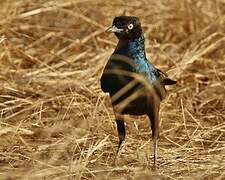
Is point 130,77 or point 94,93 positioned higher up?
point 130,77

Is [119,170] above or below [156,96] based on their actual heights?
below

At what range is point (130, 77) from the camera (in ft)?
10.5

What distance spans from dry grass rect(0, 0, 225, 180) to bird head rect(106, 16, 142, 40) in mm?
574

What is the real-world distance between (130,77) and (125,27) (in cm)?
27

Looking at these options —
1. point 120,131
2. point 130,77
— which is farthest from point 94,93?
point 130,77

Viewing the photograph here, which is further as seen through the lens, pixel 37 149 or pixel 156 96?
pixel 37 149

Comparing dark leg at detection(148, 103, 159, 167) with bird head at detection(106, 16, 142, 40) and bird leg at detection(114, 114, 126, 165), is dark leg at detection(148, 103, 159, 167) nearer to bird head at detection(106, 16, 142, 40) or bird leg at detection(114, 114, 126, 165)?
bird leg at detection(114, 114, 126, 165)

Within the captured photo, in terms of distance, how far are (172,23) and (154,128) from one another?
2.66 metres

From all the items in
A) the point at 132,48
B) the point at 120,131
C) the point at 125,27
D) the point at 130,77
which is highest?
the point at 125,27

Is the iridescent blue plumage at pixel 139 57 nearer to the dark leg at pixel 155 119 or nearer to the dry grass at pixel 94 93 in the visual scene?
the dark leg at pixel 155 119

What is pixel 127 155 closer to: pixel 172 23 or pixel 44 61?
pixel 44 61

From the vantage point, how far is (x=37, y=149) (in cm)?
369

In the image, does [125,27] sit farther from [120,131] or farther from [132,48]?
[120,131]

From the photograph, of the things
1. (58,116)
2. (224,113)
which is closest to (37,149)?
(58,116)
